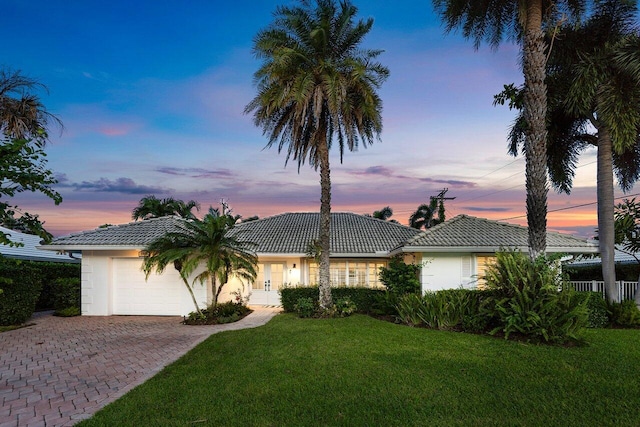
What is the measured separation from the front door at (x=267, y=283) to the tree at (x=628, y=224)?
14.5 m

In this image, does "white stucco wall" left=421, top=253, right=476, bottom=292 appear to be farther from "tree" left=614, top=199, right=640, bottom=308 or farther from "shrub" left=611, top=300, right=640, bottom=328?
"tree" left=614, top=199, right=640, bottom=308

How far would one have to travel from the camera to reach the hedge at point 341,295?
603 inches

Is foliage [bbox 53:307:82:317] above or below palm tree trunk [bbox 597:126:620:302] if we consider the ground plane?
below

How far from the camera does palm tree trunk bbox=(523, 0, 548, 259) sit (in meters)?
10.7

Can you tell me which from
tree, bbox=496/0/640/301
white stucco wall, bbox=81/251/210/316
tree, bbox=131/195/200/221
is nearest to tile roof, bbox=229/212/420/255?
white stucco wall, bbox=81/251/210/316

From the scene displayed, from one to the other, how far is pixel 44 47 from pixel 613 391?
18.1 meters

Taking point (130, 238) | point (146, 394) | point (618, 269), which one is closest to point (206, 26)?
point (130, 238)

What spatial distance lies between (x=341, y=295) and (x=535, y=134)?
912 cm

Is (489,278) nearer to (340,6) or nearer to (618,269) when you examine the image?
(340,6)

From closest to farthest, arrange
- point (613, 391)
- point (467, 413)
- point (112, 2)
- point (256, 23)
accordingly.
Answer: point (467, 413)
point (613, 391)
point (112, 2)
point (256, 23)

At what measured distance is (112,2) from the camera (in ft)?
38.4

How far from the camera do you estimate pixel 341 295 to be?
15.5 metres

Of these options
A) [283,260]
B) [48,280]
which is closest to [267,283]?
[283,260]

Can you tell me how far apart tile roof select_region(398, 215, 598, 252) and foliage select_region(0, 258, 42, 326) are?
46.0ft
